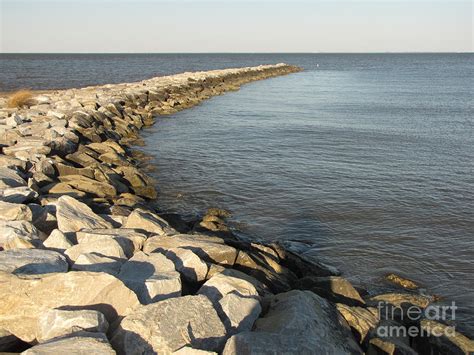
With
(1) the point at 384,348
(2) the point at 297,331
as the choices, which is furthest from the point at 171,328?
(1) the point at 384,348

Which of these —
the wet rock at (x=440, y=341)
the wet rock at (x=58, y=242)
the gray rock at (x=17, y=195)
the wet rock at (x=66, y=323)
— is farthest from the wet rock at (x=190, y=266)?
the gray rock at (x=17, y=195)

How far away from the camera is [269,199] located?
35.0ft

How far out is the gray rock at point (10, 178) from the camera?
712 centimetres

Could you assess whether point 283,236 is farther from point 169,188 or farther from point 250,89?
point 250,89

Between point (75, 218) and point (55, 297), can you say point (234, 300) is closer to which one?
point (55, 297)

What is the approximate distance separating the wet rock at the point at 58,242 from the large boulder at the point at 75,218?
16.1 inches

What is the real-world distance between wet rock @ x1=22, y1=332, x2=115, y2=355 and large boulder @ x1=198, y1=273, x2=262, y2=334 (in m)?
1.18

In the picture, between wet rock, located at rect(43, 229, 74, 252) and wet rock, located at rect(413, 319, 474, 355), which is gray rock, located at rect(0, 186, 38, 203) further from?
wet rock, located at rect(413, 319, 474, 355)

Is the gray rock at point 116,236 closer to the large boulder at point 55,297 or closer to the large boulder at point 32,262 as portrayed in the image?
the large boulder at point 32,262

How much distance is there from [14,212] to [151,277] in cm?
232

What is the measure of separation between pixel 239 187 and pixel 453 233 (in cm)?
514

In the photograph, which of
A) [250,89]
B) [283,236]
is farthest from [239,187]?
[250,89]

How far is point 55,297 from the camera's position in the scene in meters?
3.81

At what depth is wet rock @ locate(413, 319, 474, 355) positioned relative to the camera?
181 inches
